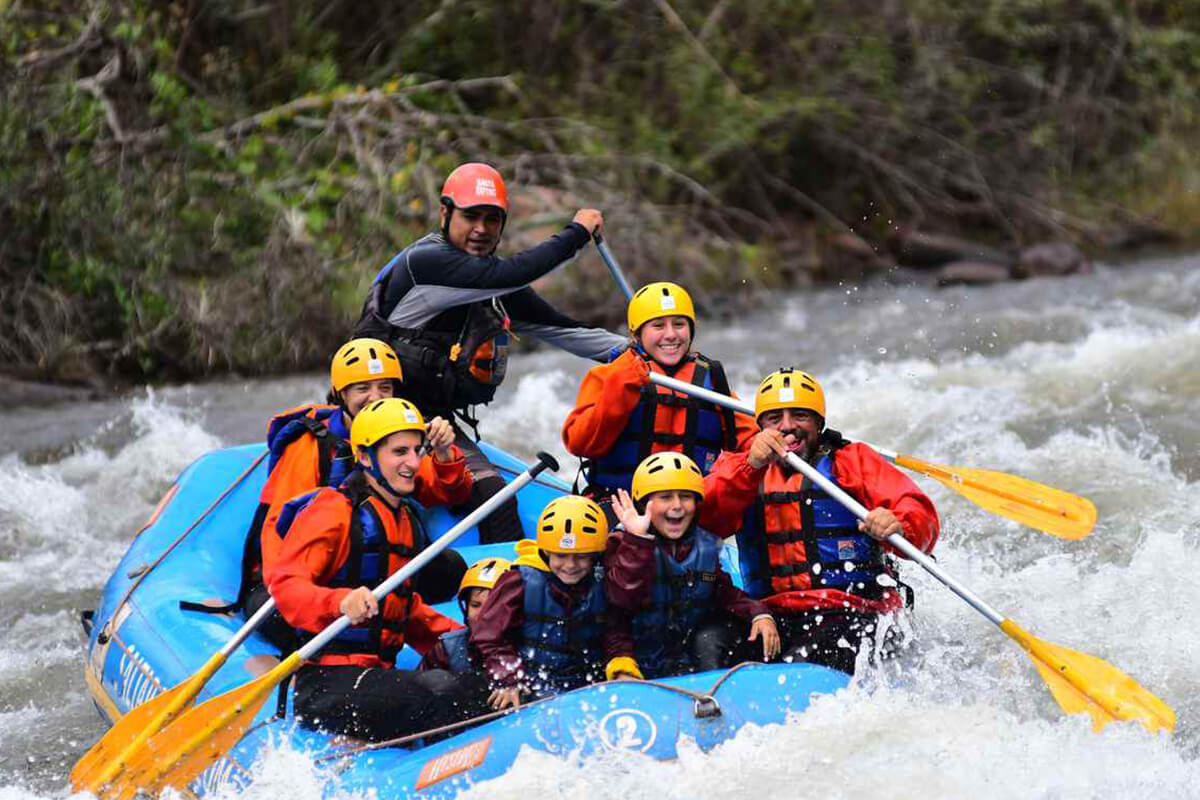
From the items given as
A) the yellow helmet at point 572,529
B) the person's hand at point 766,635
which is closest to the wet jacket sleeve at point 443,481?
the yellow helmet at point 572,529

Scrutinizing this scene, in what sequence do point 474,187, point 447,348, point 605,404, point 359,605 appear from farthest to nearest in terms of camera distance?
point 447,348
point 474,187
point 605,404
point 359,605

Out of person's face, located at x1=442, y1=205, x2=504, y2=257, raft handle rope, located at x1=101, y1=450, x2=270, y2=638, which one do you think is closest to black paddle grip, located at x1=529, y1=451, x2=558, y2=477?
person's face, located at x1=442, y1=205, x2=504, y2=257

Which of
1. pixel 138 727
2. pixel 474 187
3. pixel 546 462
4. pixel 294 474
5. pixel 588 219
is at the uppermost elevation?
pixel 474 187

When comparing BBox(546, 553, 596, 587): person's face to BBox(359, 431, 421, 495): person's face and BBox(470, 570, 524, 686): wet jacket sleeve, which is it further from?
BBox(359, 431, 421, 495): person's face

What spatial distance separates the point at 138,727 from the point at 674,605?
1.58m

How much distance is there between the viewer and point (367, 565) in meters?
4.70

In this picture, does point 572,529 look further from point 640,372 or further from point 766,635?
point 640,372

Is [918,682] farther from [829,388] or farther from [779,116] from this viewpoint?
[779,116]

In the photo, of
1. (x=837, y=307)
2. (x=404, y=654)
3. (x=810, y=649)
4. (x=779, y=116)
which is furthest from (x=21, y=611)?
(x=779, y=116)

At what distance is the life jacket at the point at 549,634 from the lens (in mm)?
4582

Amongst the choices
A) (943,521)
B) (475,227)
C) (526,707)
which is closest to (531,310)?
(475,227)

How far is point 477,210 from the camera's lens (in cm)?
561

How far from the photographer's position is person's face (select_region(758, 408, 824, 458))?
492 centimetres

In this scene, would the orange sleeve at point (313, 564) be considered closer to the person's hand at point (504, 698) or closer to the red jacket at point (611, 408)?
the person's hand at point (504, 698)
